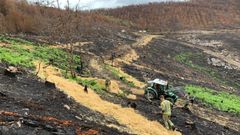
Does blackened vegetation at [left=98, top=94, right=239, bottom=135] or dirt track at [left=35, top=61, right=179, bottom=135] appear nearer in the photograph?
dirt track at [left=35, top=61, right=179, bottom=135]

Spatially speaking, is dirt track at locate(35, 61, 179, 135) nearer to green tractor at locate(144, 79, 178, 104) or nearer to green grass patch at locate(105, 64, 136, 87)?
green tractor at locate(144, 79, 178, 104)

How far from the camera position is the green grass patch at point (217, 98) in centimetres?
3484

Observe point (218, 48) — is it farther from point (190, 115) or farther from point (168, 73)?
point (190, 115)

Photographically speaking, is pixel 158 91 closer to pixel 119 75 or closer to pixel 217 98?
pixel 119 75

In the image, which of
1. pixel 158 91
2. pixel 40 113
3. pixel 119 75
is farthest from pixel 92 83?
pixel 40 113

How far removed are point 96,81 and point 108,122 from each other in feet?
30.4

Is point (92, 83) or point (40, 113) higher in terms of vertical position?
point (40, 113)

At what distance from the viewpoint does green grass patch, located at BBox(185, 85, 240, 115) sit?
1372 inches

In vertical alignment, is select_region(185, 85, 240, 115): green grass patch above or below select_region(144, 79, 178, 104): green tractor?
below

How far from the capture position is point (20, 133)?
52.7 ft

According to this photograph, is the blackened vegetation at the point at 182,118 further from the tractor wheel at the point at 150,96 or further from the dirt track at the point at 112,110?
the dirt track at the point at 112,110

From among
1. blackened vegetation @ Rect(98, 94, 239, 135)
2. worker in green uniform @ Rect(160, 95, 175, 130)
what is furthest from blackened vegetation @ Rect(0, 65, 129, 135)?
blackened vegetation @ Rect(98, 94, 239, 135)

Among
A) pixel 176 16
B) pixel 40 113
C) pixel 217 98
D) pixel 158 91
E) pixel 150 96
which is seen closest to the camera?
pixel 40 113

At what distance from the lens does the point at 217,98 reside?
37.8 m
